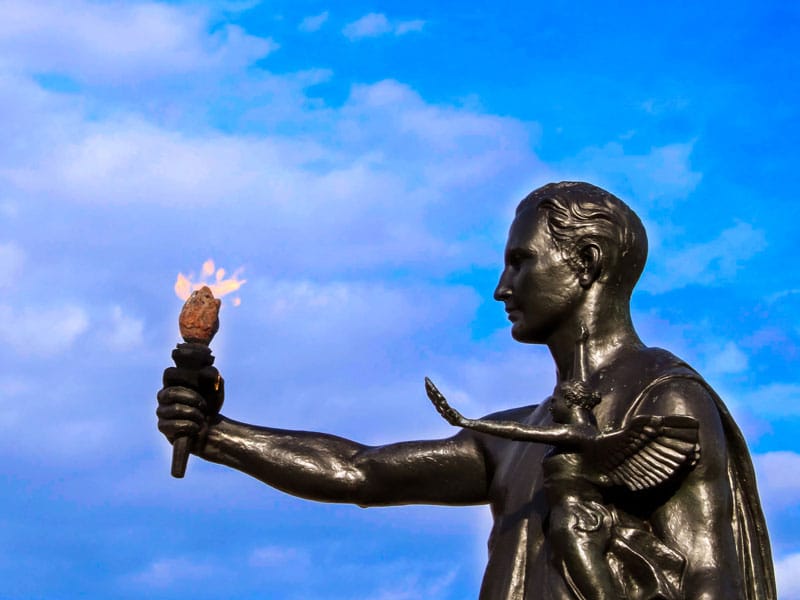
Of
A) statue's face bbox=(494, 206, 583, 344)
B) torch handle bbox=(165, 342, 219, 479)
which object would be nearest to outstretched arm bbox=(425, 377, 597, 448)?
statue's face bbox=(494, 206, 583, 344)

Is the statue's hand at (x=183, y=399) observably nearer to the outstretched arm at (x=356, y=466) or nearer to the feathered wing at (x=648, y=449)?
the outstretched arm at (x=356, y=466)

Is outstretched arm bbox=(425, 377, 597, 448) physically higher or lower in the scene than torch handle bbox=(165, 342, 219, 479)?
lower

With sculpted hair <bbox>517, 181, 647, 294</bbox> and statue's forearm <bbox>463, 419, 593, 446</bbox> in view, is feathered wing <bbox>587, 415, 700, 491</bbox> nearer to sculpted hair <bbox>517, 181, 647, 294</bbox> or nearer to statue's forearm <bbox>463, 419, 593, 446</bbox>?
statue's forearm <bbox>463, 419, 593, 446</bbox>

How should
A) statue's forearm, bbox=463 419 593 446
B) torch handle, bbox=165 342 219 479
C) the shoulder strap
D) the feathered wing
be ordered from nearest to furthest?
the feathered wing < statue's forearm, bbox=463 419 593 446 < the shoulder strap < torch handle, bbox=165 342 219 479

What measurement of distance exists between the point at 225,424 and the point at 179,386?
57 cm

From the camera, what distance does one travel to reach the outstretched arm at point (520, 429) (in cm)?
1102

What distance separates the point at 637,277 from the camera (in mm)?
12094

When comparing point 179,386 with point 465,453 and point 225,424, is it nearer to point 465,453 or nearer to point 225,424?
point 225,424

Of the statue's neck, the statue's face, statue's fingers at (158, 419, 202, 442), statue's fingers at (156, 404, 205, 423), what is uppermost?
the statue's face

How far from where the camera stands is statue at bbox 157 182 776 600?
10.9 metres

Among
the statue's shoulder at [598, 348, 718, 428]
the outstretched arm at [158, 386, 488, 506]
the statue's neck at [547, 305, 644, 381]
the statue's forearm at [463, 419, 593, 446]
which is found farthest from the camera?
the outstretched arm at [158, 386, 488, 506]

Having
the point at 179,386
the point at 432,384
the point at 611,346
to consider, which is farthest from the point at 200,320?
the point at 611,346

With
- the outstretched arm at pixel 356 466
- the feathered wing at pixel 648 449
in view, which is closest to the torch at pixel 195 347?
the outstretched arm at pixel 356 466

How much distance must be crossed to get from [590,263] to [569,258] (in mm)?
134
